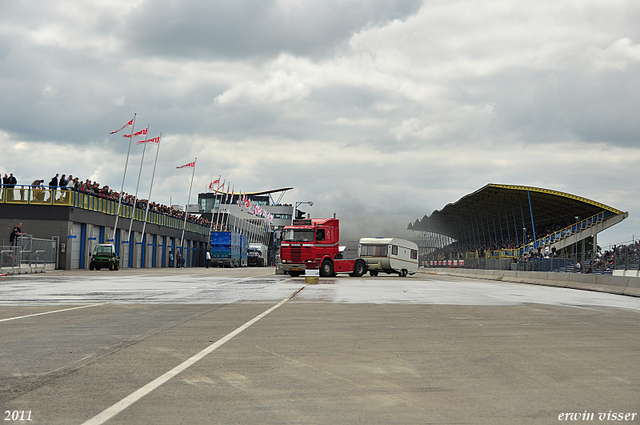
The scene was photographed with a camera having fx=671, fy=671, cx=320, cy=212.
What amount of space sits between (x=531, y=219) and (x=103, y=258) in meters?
53.6

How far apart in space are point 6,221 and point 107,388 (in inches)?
1852

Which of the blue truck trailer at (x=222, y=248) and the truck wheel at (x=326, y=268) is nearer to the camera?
the truck wheel at (x=326, y=268)

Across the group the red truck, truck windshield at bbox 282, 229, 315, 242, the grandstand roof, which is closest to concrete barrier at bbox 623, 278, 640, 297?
the red truck

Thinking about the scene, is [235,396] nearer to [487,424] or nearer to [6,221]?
[487,424]

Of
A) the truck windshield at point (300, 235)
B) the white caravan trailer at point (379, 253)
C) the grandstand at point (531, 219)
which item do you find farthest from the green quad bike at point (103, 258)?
the grandstand at point (531, 219)

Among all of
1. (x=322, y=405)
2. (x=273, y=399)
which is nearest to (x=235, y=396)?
(x=273, y=399)

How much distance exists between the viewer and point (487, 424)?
16.5 ft

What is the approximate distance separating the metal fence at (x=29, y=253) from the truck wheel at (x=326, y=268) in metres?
16.7

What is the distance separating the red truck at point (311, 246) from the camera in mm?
38031

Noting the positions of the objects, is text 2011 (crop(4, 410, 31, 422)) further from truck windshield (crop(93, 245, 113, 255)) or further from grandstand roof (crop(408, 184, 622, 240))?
grandstand roof (crop(408, 184, 622, 240))

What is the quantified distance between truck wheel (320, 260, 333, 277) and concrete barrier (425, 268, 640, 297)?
36.6ft

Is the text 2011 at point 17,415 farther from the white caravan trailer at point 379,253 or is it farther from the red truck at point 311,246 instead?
the white caravan trailer at point 379,253

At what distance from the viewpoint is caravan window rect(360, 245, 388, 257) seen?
46.1 metres

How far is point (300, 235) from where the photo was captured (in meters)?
38.2
